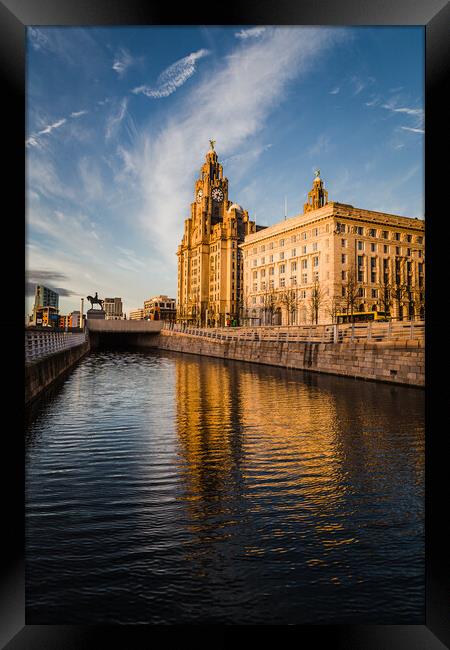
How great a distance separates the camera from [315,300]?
74812mm

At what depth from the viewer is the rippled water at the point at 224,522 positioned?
→ 4.68m

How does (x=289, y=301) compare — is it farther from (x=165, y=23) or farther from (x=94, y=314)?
(x=165, y=23)

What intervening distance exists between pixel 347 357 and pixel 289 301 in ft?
169

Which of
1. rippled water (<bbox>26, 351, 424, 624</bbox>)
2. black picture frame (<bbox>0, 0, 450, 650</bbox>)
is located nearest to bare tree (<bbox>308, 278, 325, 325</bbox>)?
rippled water (<bbox>26, 351, 424, 624</bbox>)

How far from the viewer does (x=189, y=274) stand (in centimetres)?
15150

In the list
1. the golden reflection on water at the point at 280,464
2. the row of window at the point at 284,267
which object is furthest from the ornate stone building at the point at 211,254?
the golden reflection on water at the point at 280,464

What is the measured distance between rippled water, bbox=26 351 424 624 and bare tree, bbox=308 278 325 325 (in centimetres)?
6089

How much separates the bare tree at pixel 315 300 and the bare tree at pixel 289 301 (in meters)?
3.06

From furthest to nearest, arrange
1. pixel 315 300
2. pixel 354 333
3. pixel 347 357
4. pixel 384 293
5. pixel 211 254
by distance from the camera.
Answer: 1. pixel 211 254
2. pixel 384 293
3. pixel 315 300
4. pixel 354 333
5. pixel 347 357

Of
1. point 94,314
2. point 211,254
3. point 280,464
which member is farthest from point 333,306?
point 211,254

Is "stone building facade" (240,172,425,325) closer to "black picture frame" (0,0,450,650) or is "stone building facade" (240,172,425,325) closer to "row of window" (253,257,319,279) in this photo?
"row of window" (253,257,319,279)

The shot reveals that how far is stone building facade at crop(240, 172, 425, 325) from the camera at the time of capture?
7531 cm

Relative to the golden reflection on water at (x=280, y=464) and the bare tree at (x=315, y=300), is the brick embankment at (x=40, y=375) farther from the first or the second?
the bare tree at (x=315, y=300)
